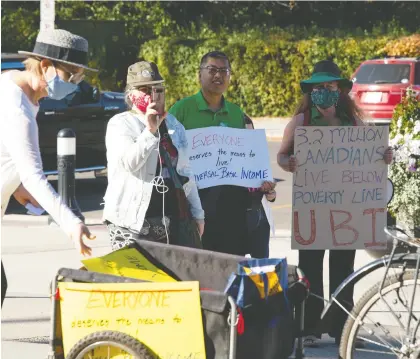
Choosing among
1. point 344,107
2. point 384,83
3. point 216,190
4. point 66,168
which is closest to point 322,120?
point 344,107

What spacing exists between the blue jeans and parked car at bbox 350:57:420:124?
1501 cm

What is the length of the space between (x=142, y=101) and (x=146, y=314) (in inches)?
52.0

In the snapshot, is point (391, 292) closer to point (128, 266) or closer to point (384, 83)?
point (128, 266)

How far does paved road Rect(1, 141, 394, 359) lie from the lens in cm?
637

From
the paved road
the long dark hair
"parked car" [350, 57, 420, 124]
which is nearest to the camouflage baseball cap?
the long dark hair

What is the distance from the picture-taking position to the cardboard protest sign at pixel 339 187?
6152 millimetres

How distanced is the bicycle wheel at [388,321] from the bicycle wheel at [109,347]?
104 centimetres

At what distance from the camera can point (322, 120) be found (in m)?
6.27

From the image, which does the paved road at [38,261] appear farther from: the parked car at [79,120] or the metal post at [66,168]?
the parked car at [79,120]

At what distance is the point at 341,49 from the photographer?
26.3 metres

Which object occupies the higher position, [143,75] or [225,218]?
[143,75]

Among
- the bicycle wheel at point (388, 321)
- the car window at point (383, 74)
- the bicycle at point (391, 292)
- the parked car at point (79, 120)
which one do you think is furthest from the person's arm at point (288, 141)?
the car window at point (383, 74)

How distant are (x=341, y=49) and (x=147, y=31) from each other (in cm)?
758

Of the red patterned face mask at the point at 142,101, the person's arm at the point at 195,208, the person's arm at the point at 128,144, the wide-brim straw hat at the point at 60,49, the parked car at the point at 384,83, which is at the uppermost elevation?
the wide-brim straw hat at the point at 60,49
